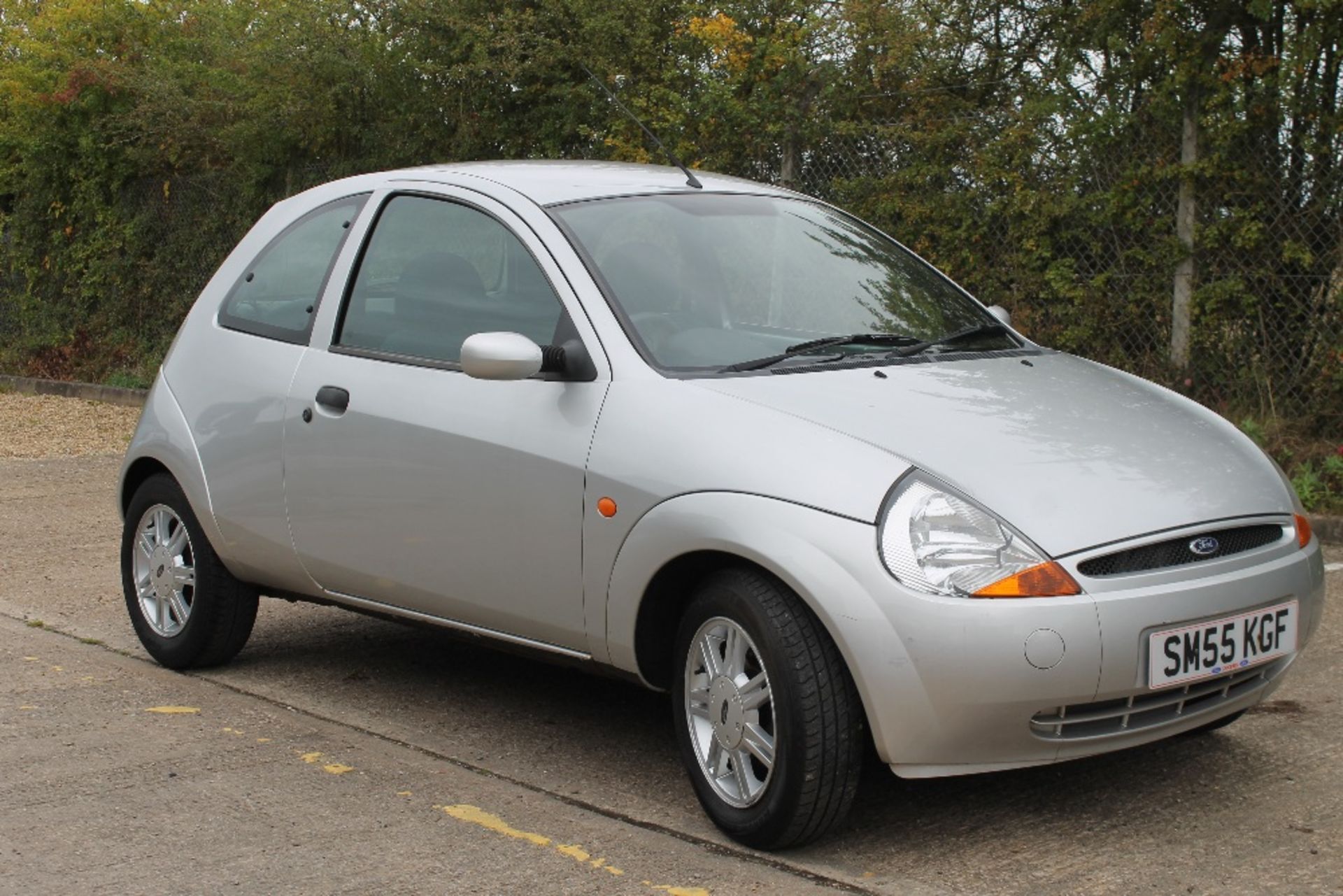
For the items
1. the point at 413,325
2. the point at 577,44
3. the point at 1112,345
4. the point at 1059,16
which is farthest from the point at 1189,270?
the point at 413,325

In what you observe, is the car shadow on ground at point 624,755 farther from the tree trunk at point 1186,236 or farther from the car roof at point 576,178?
the tree trunk at point 1186,236

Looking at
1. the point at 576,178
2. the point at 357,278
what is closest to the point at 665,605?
the point at 576,178

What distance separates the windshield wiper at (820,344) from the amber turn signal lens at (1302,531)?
1.16m

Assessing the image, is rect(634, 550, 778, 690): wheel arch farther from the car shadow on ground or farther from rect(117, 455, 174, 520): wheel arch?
rect(117, 455, 174, 520): wheel arch

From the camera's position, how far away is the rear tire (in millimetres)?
5969

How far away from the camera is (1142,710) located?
4117 millimetres

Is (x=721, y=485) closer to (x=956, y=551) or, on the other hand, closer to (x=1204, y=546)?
(x=956, y=551)

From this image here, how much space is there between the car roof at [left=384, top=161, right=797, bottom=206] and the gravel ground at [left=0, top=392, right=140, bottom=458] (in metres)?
6.93

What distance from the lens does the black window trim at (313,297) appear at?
5.65 metres

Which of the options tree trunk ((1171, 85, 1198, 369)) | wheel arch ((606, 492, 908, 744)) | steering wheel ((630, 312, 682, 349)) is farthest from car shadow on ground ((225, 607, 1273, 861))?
tree trunk ((1171, 85, 1198, 369))

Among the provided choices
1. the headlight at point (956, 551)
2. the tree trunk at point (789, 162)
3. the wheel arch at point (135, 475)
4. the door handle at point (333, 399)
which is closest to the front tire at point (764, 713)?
the headlight at point (956, 551)

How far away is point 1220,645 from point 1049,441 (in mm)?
615

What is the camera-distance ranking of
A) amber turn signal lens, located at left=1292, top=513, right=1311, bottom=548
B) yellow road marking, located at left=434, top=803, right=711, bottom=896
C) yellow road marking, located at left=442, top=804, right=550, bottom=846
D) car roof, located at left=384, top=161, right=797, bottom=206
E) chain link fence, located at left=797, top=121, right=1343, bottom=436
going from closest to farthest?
1. yellow road marking, located at left=434, top=803, right=711, bottom=896
2. yellow road marking, located at left=442, top=804, right=550, bottom=846
3. amber turn signal lens, located at left=1292, top=513, right=1311, bottom=548
4. car roof, located at left=384, top=161, right=797, bottom=206
5. chain link fence, located at left=797, top=121, right=1343, bottom=436

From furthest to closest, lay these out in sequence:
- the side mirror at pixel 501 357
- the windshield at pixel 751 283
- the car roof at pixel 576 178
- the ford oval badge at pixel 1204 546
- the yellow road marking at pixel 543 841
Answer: the car roof at pixel 576 178 < the windshield at pixel 751 283 < the side mirror at pixel 501 357 < the ford oval badge at pixel 1204 546 < the yellow road marking at pixel 543 841
